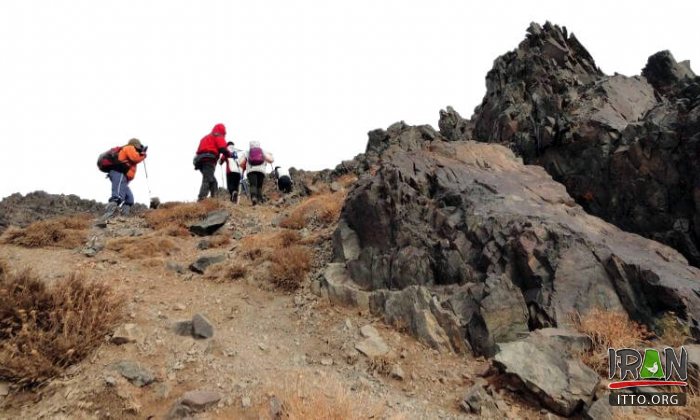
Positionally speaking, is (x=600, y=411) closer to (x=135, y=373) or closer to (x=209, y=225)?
(x=135, y=373)

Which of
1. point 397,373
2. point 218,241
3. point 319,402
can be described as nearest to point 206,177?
point 218,241

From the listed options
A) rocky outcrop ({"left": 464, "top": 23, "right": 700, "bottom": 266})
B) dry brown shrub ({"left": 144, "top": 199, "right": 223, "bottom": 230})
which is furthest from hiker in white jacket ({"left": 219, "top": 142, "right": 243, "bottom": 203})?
rocky outcrop ({"left": 464, "top": 23, "right": 700, "bottom": 266})

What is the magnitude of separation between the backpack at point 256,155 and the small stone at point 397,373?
1322 cm

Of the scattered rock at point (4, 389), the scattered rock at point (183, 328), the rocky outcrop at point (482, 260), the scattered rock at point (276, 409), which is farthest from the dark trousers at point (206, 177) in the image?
the scattered rock at point (276, 409)

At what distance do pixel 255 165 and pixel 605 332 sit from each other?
1509cm

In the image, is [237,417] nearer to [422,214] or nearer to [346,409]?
[346,409]

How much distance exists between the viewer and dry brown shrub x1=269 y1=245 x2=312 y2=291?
1005 centimetres

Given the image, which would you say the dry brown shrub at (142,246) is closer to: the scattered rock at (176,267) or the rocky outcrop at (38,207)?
the scattered rock at (176,267)

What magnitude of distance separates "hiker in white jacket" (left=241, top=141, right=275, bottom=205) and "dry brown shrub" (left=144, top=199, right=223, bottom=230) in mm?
3270

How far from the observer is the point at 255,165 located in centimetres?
1830

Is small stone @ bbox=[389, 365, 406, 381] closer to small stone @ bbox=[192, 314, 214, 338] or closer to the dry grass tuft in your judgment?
small stone @ bbox=[192, 314, 214, 338]

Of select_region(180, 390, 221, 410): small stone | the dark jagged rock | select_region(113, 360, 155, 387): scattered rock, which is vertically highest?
the dark jagged rock

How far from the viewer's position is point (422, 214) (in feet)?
32.8

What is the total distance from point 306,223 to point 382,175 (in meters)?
4.34
